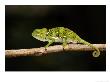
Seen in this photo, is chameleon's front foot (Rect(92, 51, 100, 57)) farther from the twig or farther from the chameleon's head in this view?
the chameleon's head

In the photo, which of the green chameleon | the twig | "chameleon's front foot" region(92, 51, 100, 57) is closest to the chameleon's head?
the green chameleon

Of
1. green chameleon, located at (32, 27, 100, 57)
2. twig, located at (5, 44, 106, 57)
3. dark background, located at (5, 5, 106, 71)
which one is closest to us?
twig, located at (5, 44, 106, 57)

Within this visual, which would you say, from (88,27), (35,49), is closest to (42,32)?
(35,49)

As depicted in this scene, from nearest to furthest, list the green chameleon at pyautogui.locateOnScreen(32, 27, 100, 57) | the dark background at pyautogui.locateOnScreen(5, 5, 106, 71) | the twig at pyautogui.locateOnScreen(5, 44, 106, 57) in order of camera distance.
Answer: the twig at pyautogui.locateOnScreen(5, 44, 106, 57) → the green chameleon at pyautogui.locateOnScreen(32, 27, 100, 57) → the dark background at pyautogui.locateOnScreen(5, 5, 106, 71)

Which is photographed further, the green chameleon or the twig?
the green chameleon

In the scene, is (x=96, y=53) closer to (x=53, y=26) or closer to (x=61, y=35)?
(x=61, y=35)

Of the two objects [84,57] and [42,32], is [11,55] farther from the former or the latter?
[84,57]

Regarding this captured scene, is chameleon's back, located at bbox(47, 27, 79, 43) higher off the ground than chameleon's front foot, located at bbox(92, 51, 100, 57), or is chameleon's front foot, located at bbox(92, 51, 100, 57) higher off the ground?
chameleon's back, located at bbox(47, 27, 79, 43)

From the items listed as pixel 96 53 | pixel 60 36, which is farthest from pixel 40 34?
pixel 96 53
